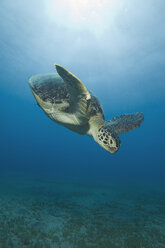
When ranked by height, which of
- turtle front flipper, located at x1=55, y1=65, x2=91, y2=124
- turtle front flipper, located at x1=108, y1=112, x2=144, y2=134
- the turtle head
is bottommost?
the turtle head

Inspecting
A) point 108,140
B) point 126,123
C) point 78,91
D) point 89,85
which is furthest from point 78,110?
point 89,85

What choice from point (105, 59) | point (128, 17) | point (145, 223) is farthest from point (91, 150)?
point (145, 223)

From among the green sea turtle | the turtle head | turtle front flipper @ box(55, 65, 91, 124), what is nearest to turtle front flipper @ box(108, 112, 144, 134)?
the green sea turtle

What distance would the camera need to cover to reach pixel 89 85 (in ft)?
104

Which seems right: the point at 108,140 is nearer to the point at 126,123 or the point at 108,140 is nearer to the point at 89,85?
the point at 126,123

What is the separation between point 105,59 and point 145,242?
23.6 m

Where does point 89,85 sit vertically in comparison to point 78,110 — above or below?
above

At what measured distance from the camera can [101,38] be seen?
19.3 metres

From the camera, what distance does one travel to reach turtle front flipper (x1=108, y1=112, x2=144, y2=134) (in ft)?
13.2

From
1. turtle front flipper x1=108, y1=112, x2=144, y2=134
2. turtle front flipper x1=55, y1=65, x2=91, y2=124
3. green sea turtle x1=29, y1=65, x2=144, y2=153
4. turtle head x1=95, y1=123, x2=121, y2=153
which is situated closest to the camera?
turtle front flipper x1=55, y1=65, x2=91, y2=124

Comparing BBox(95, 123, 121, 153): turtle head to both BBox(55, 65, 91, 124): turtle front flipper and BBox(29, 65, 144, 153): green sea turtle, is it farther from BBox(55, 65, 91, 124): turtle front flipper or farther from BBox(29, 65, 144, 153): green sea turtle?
BBox(55, 65, 91, 124): turtle front flipper

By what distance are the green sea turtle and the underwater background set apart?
2246 mm

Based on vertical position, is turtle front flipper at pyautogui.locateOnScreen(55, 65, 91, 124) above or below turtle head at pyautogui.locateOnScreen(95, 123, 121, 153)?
above

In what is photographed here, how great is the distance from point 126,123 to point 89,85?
28.8m
